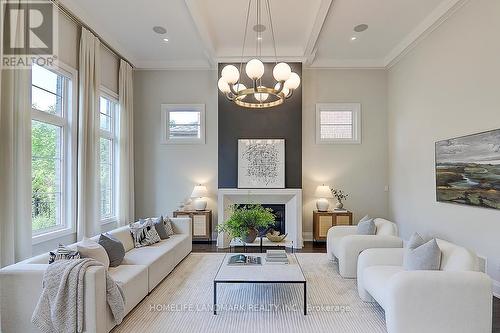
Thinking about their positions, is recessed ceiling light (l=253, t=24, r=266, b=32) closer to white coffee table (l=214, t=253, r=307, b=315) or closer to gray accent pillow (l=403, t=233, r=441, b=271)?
white coffee table (l=214, t=253, r=307, b=315)

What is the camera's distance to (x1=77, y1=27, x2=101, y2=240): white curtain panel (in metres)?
5.19

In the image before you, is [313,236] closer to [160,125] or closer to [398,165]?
[398,165]

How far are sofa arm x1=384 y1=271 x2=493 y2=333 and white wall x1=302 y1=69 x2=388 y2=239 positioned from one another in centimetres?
461

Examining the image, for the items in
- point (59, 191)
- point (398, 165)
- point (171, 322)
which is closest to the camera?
point (171, 322)

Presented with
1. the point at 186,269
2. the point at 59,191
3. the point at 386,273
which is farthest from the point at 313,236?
the point at 59,191

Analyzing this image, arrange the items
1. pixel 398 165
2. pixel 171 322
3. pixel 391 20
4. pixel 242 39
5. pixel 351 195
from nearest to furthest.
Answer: pixel 171 322
pixel 391 20
pixel 242 39
pixel 398 165
pixel 351 195

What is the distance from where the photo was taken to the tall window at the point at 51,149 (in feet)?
14.7

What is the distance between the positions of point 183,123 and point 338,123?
11.8 ft

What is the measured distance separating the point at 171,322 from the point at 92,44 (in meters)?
4.70

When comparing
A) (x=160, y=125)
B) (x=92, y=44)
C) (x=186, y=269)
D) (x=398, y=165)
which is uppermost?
(x=92, y=44)

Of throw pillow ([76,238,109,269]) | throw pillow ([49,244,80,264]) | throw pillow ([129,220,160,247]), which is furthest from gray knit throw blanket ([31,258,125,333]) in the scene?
throw pillow ([129,220,160,247])

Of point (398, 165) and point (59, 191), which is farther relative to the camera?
point (398, 165)

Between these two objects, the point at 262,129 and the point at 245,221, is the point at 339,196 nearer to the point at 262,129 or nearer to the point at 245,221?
the point at 262,129

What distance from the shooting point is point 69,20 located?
5031 millimetres
